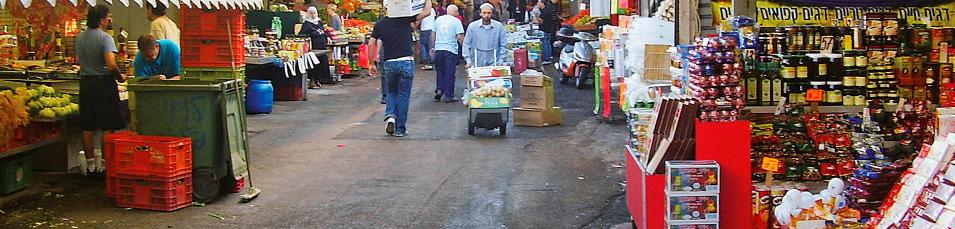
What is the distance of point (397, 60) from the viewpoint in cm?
1266

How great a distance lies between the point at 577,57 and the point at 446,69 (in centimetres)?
300

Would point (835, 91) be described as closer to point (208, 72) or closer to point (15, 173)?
point (15, 173)

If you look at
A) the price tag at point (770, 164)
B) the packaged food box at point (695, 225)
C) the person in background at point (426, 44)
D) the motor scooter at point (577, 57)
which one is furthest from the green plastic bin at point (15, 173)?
the person in background at point (426, 44)

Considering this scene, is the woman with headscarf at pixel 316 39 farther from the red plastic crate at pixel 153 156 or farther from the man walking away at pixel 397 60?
the red plastic crate at pixel 153 156

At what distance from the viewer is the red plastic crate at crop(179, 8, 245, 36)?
1091cm

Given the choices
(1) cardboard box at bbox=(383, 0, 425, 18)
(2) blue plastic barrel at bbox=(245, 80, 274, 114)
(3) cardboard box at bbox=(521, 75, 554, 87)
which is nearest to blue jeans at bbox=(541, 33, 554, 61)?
(2) blue plastic barrel at bbox=(245, 80, 274, 114)

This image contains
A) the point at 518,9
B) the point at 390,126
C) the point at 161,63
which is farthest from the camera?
the point at 518,9

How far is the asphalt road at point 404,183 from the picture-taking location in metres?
8.22

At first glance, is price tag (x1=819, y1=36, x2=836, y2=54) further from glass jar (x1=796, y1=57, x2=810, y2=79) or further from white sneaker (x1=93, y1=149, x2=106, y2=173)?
white sneaker (x1=93, y1=149, x2=106, y2=173)

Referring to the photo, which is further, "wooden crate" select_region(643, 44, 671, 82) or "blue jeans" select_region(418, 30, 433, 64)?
"blue jeans" select_region(418, 30, 433, 64)

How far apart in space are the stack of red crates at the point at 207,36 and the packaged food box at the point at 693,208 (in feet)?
19.6

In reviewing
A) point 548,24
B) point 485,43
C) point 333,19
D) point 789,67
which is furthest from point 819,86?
point 548,24

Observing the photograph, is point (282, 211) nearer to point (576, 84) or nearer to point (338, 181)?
point (338, 181)

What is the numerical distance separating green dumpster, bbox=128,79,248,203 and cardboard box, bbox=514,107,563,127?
570 centimetres
